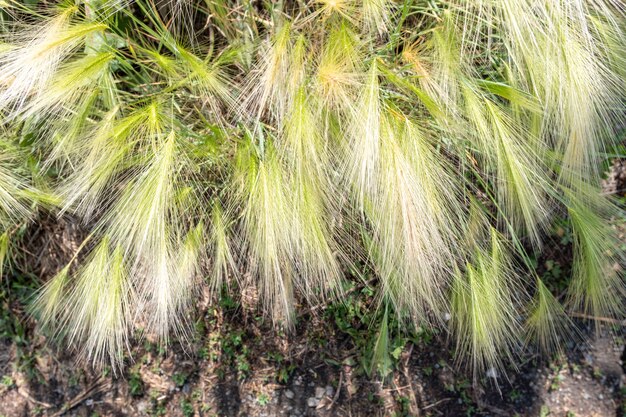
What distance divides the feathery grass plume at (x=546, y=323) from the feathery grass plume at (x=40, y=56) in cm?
119

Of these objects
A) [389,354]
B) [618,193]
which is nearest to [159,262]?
[389,354]

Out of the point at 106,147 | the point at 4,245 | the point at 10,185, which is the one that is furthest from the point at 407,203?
the point at 4,245

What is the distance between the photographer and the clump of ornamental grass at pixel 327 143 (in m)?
1.03

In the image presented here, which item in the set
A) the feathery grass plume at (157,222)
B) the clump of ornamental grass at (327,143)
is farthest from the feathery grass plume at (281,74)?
the feathery grass plume at (157,222)

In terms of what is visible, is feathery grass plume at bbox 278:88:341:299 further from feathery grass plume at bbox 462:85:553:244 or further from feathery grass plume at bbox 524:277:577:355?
feathery grass plume at bbox 524:277:577:355

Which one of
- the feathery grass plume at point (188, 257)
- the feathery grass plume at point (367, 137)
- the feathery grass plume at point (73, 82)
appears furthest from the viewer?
the feathery grass plume at point (188, 257)

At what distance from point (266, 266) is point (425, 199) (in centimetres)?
35

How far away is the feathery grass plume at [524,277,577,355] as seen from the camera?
1351mm

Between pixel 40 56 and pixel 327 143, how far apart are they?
59cm

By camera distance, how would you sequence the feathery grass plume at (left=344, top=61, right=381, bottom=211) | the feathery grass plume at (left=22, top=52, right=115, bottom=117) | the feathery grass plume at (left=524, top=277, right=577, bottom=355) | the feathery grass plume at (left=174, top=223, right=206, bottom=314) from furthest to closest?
the feathery grass plume at (left=524, top=277, right=577, bottom=355), the feathery grass plume at (left=174, top=223, right=206, bottom=314), the feathery grass plume at (left=22, top=52, right=115, bottom=117), the feathery grass plume at (left=344, top=61, right=381, bottom=211)

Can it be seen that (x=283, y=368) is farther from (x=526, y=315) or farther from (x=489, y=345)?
(x=526, y=315)

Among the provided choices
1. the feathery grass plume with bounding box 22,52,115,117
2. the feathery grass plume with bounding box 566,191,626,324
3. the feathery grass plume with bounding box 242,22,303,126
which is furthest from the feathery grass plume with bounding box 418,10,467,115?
the feathery grass plume with bounding box 22,52,115,117

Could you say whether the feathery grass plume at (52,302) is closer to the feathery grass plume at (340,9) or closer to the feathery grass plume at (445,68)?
the feathery grass plume at (340,9)

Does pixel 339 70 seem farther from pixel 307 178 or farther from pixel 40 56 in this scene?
A: pixel 40 56
